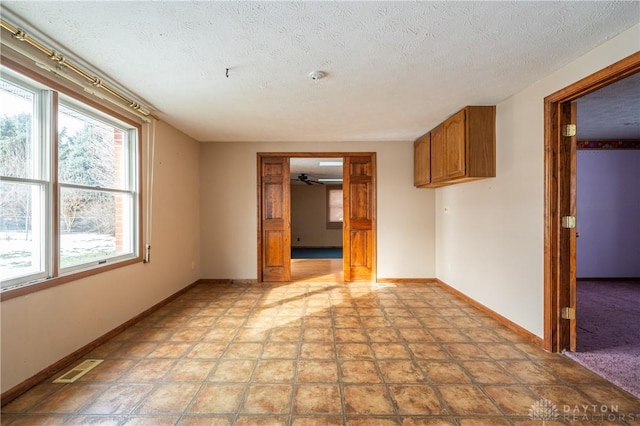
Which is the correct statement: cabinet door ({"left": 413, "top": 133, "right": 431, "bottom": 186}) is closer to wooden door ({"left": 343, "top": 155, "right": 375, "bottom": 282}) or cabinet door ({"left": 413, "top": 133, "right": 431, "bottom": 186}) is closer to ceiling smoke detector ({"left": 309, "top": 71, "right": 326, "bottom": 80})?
wooden door ({"left": 343, "top": 155, "right": 375, "bottom": 282})

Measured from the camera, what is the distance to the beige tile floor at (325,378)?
1709mm

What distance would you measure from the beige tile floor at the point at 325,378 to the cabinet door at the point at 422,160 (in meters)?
2.01

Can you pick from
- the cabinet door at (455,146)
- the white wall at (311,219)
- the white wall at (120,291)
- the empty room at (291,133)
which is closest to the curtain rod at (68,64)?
Result: the empty room at (291,133)

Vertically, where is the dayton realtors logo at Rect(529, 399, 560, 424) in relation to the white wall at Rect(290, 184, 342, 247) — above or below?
below

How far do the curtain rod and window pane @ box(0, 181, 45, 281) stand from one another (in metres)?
0.92

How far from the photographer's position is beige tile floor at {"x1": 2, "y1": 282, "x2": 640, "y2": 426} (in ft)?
5.61

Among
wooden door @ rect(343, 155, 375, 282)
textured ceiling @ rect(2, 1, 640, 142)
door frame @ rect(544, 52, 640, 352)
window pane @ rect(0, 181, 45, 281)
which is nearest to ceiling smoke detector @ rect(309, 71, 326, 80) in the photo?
textured ceiling @ rect(2, 1, 640, 142)

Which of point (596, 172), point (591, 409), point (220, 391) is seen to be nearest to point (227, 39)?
point (220, 391)

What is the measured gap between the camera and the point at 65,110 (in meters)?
2.37

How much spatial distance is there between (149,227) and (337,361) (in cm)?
261

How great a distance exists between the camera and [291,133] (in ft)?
→ 14.0

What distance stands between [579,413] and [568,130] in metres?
2.11

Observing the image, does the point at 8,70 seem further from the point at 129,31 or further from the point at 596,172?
the point at 596,172

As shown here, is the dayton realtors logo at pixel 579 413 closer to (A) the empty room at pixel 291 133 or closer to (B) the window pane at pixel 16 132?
(A) the empty room at pixel 291 133
